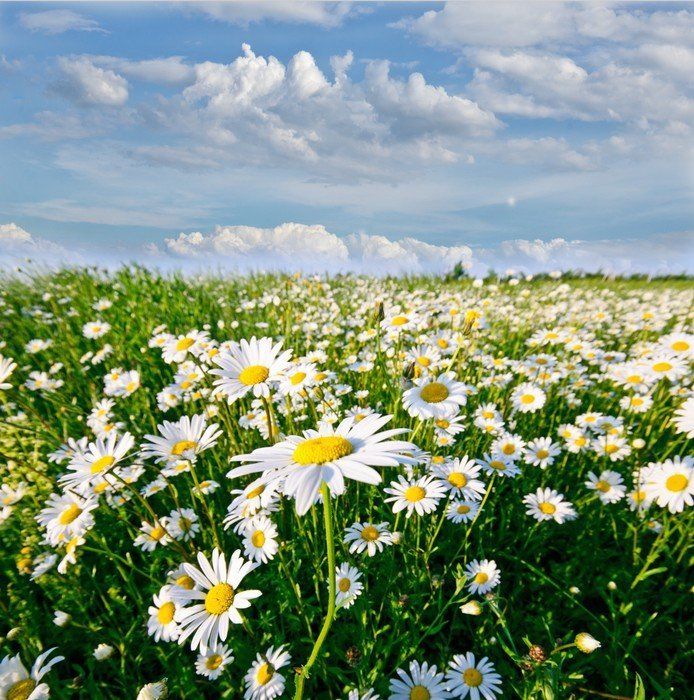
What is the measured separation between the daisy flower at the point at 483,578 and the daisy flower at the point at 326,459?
139 cm

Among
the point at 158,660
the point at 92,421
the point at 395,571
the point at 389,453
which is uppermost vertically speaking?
the point at 389,453

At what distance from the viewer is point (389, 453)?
1181 millimetres

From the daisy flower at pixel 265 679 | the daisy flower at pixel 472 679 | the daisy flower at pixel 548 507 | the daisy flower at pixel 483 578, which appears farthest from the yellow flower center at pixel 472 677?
the daisy flower at pixel 548 507

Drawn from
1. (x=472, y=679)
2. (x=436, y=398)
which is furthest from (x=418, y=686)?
(x=436, y=398)

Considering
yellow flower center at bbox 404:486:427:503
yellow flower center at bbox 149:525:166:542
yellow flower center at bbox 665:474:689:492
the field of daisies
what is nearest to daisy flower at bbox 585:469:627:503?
the field of daisies

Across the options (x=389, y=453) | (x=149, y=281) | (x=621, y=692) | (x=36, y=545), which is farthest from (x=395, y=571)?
(x=149, y=281)

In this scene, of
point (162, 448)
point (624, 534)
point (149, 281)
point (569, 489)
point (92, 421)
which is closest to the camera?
point (162, 448)

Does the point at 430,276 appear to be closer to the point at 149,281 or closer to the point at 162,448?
the point at 149,281

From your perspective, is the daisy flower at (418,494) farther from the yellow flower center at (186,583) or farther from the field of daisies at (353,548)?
the yellow flower center at (186,583)

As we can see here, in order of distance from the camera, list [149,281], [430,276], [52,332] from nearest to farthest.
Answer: [52,332]
[149,281]
[430,276]

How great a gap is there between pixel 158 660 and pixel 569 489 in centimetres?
286

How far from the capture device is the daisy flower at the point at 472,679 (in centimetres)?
187

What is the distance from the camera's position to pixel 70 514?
217 centimetres

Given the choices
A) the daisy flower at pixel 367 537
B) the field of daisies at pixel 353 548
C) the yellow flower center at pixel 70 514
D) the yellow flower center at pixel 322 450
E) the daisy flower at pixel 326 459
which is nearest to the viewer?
the daisy flower at pixel 326 459
